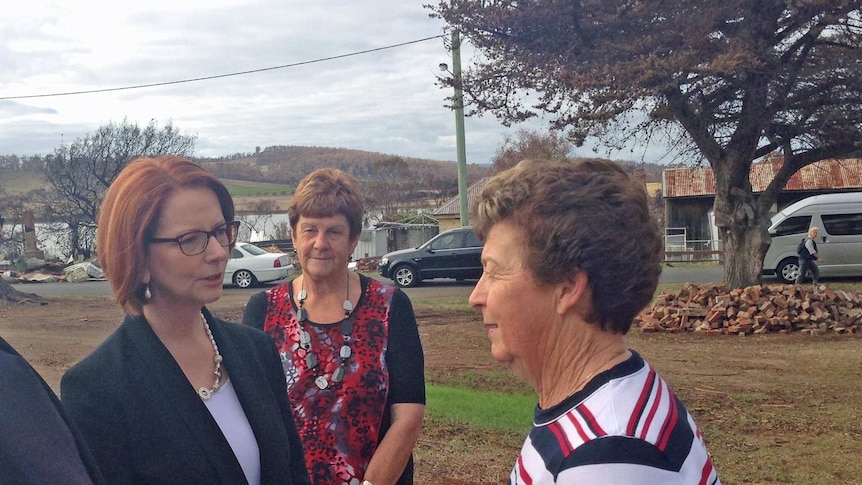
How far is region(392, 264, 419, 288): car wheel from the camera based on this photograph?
63.3ft

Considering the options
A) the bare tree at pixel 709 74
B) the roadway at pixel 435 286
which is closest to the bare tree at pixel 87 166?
the roadway at pixel 435 286

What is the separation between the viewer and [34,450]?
3.54 ft

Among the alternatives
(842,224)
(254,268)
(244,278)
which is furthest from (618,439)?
(244,278)

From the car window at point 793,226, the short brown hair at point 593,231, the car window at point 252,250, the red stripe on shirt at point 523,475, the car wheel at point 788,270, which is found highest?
the short brown hair at point 593,231

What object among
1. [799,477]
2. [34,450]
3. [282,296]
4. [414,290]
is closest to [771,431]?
[799,477]

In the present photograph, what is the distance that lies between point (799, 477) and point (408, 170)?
45159mm

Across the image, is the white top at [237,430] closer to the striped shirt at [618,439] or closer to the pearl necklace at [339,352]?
the pearl necklace at [339,352]

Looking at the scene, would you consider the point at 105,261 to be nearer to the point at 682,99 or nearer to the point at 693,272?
the point at 682,99

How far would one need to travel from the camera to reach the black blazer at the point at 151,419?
1.83m

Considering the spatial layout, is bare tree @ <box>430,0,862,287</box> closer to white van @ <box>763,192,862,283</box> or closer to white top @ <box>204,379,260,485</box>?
white van @ <box>763,192,862,283</box>

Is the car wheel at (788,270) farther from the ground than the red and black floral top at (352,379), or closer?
closer

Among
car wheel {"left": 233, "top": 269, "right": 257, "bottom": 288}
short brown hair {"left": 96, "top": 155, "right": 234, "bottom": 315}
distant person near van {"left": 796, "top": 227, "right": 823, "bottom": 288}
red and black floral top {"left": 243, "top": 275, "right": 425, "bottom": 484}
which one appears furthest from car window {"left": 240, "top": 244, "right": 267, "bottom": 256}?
short brown hair {"left": 96, "top": 155, "right": 234, "bottom": 315}

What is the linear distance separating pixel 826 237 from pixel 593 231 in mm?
18926

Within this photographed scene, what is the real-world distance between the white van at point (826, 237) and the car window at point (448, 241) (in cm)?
753
